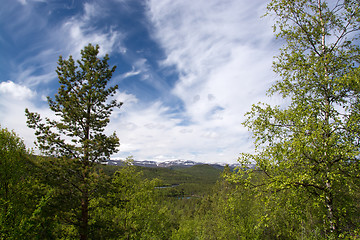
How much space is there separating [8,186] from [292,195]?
20384mm

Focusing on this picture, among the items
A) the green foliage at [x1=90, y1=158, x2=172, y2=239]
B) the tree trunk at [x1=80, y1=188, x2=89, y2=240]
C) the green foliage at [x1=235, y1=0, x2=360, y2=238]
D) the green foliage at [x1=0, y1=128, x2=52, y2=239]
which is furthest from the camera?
the green foliage at [x1=90, y1=158, x2=172, y2=239]

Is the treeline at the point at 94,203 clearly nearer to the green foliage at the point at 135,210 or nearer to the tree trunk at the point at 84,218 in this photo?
the green foliage at the point at 135,210

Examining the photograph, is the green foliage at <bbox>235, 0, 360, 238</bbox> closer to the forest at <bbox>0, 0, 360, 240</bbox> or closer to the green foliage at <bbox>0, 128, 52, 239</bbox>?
the forest at <bbox>0, 0, 360, 240</bbox>

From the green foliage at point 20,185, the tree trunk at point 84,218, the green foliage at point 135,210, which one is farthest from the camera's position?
the green foliage at point 135,210

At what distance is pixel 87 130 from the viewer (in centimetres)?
1397

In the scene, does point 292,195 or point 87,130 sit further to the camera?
point 87,130

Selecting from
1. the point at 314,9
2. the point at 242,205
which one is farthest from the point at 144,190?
the point at 314,9

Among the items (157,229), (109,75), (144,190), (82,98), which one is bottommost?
(157,229)

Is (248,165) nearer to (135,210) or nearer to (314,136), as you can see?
(314,136)

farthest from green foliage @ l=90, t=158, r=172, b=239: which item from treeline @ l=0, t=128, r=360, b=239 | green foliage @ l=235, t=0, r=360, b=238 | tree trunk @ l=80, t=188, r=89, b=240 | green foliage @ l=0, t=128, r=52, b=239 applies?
green foliage @ l=235, t=0, r=360, b=238

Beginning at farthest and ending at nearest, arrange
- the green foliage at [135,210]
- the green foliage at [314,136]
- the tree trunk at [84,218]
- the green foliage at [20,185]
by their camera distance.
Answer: the green foliage at [135,210] → the tree trunk at [84,218] → the green foliage at [20,185] → the green foliage at [314,136]

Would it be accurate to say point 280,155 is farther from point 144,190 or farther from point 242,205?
point 242,205

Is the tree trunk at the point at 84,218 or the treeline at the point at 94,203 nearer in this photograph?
the treeline at the point at 94,203


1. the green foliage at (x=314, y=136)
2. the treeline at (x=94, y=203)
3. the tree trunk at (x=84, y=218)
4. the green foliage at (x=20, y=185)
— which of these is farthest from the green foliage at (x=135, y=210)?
the green foliage at (x=314, y=136)
